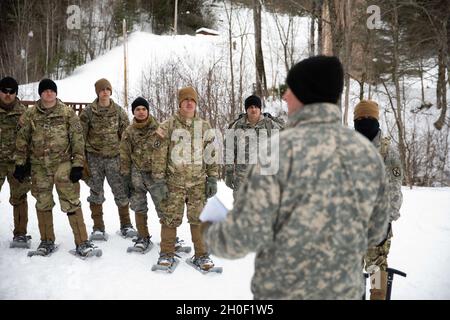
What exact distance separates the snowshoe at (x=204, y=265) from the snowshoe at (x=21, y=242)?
77.3 inches

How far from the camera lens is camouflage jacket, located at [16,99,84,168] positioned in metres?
4.07

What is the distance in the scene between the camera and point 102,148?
4.73m

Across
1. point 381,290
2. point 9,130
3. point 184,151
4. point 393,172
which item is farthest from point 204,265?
point 9,130

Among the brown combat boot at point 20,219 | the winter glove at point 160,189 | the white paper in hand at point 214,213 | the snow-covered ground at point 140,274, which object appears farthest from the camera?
the brown combat boot at point 20,219

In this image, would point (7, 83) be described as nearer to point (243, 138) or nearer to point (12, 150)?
point (12, 150)

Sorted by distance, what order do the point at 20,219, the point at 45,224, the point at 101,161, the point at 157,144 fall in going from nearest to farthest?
1. the point at 157,144
2. the point at 45,224
3. the point at 20,219
4. the point at 101,161

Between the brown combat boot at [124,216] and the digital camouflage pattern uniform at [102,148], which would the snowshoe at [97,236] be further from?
the brown combat boot at [124,216]

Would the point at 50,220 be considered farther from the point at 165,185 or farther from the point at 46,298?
the point at 165,185

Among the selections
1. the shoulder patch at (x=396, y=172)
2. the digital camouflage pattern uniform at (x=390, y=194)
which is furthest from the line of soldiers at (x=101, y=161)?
the shoulder patch at (x=396, y=172)

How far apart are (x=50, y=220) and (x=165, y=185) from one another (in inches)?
57.0

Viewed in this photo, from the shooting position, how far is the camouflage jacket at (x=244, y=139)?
482 cm

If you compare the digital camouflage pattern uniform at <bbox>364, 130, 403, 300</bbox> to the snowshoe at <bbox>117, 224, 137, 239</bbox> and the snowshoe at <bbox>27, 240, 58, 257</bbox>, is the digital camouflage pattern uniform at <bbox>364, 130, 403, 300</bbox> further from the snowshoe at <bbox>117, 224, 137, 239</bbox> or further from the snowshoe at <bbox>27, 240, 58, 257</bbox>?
the snowshoe at <bbox>27, 240, 58, 257</bbox>

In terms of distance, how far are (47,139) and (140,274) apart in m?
1.76

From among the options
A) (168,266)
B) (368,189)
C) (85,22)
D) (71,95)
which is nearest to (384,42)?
(71,95)
